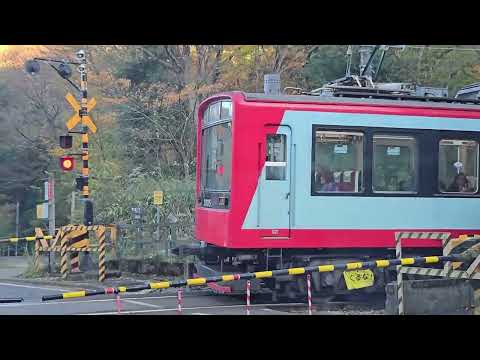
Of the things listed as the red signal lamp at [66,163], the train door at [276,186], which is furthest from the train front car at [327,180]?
the red signal lamp at [66,163]

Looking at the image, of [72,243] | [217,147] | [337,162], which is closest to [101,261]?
[72,243]

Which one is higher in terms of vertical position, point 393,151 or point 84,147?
point 84,147

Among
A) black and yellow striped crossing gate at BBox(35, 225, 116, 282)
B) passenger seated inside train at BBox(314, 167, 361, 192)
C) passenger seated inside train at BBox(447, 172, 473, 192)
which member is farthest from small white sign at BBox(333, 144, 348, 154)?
black and yellow striped crossing gate at BBox(35, 225, 116, 282)

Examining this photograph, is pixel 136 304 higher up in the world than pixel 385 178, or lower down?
lower down

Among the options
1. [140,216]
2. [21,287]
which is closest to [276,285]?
[21,287]

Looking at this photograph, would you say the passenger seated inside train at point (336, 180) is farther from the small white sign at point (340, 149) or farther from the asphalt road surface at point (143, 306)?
the asphalt road surface at point (143, 306)

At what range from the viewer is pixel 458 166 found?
13.2 m

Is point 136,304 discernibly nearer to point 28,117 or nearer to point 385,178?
point 385,178

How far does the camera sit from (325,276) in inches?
487

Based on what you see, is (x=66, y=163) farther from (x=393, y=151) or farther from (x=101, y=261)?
(x=393, y=151)

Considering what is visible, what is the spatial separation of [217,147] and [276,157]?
4.37 ft

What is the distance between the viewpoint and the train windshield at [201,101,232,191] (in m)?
12.2

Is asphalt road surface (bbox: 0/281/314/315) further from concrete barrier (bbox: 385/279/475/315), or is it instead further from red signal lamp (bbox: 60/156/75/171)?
red signal lamp (bbox: 60/156/75/171)

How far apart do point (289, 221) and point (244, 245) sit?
35.3 inches
